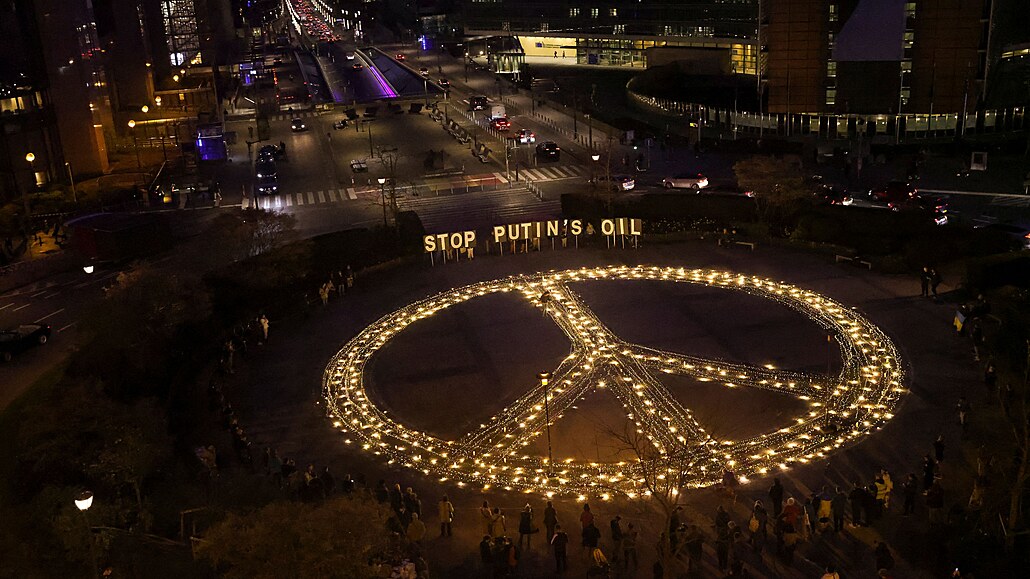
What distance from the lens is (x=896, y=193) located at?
58.7m

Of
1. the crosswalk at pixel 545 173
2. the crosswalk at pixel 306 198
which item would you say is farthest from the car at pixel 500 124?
the crosswalk at pixel 306 198

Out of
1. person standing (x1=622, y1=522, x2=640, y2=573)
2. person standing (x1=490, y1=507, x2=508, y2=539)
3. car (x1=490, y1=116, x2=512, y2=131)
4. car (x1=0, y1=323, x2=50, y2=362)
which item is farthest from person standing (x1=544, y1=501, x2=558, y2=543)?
car (x1=490, y1=116, x2=512, y2=131)

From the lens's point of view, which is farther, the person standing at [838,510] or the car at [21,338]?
the car at [21,338]

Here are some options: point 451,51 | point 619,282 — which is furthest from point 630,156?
point 451,51

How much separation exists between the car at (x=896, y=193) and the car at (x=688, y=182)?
11608 millimetres

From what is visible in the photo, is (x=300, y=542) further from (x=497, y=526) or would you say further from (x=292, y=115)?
(x=292, y=115)

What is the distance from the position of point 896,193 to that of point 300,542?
50631mm

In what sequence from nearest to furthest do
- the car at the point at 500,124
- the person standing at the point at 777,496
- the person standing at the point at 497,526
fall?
the person standing at the point at 497,526 < the person standing at the point at 777,496 < the car at the point at 500,124

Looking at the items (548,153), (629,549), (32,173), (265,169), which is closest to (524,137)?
(548,153)

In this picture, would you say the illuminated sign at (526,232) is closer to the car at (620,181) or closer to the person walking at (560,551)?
the car at (620,181)

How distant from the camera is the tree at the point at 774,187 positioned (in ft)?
166

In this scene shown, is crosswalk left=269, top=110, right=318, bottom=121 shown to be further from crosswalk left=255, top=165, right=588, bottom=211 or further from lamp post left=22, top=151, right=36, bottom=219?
crosswalk left=255, top=165, right=588, bottom=211

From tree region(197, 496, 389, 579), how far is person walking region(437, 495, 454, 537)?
23.8 ft

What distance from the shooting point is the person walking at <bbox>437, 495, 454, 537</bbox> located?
26047 mm
